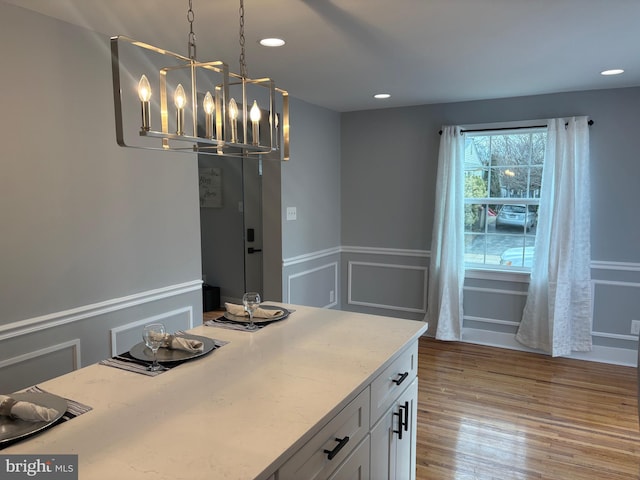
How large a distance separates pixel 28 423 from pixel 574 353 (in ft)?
13.7

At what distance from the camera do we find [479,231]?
178 inches

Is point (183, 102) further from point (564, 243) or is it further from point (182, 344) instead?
point (564, 243)

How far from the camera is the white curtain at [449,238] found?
4352 millimetres

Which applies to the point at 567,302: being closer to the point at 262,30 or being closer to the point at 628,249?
the point at 628,249

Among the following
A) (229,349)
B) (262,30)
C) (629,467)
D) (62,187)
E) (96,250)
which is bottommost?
(629,467)

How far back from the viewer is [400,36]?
2523mm

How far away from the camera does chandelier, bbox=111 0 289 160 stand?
146 cm

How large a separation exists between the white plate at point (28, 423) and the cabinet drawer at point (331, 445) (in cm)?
61

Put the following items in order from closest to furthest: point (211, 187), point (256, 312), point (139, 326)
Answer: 1. point (256, 312)
2. point (139, 326)
3. point (211, 187)

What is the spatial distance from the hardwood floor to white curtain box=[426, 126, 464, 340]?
1.27ft

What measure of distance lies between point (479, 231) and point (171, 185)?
2.93 m

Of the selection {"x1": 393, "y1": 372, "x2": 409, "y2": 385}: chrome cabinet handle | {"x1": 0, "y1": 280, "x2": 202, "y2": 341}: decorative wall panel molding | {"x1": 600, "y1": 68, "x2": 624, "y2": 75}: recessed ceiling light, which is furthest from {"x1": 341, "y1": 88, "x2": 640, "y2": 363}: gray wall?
{"x1": 393, "y1": 372, "x2": 409, "y2": 385}: chrome cabinet handle

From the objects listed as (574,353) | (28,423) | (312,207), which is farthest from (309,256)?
(28,423)

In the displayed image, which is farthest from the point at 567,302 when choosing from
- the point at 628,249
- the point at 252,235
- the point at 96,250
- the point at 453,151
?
the point at 96,250
